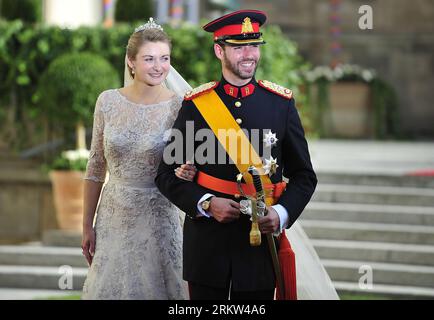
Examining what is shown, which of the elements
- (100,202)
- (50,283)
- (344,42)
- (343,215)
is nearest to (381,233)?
(343,215)

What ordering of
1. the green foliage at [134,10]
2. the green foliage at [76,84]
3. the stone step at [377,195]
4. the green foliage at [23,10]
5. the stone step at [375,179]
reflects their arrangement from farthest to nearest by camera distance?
the green foliage at [134,10] → the green foliage at [23,10] → the green foliage at [76,84] → the stone step at [375,179] → the stone step at [377,195]

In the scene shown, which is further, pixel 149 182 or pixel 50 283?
pixel 50 283

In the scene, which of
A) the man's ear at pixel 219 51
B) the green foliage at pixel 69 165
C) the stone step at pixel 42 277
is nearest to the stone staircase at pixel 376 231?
the stone step at pixel 42 277

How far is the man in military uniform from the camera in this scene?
4805 mm

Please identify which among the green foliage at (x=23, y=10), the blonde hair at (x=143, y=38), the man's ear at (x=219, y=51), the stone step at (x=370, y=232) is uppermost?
the green foliage at (x=23, y=10)

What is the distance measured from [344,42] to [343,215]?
38.5 feet

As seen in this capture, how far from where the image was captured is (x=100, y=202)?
5.46 metres

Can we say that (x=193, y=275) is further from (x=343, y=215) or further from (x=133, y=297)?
(x=343, y=215)

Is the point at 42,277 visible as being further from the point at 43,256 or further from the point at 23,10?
the point at 23,10

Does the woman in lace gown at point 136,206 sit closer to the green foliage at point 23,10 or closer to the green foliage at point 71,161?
the green foliage at point 71,161

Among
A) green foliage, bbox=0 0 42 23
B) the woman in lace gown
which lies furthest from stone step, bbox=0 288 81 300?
green foliage, bbox=0 0 42 23

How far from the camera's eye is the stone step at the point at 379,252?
944 cm

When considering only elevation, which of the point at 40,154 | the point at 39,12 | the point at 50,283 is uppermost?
the point at 39,12

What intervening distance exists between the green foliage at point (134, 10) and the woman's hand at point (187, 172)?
843cm
